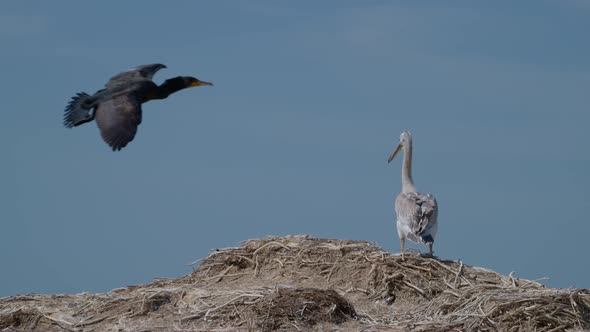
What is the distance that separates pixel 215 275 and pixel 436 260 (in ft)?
9.45

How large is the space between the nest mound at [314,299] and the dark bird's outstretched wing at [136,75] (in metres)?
4.76

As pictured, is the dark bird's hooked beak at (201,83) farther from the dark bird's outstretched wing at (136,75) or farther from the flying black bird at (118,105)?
the flying black bird at (118,105)

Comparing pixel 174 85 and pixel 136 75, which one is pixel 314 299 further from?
pixel 174 85

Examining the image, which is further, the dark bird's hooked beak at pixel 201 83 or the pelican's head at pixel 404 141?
the dark bird's hooked beak at pixel 201 83

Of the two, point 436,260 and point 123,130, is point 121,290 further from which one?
point 436,260

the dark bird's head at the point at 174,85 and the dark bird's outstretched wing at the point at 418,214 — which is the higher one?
the dark bird's head at the point at 174,85

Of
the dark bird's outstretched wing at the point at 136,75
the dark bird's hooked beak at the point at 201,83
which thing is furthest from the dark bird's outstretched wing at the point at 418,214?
the dark bird's hooked beak at the point at 201,83

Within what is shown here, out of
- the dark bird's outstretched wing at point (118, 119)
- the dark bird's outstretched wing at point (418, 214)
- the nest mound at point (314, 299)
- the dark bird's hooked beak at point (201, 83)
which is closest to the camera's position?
the nest mound at point (314, 299)

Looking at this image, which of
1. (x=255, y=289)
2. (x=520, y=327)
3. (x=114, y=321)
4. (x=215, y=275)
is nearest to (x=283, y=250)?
(x=215, y=275)

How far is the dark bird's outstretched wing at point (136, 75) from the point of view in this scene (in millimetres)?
15920

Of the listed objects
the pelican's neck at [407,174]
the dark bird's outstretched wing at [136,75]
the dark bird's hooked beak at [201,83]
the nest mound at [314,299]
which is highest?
the dark bird's hooked beak at [201,83]

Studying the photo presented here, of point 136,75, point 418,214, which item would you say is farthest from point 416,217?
point 136,75

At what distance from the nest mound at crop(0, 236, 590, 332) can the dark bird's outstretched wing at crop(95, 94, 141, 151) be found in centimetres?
240

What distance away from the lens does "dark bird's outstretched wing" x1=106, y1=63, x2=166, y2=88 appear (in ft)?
52.2
